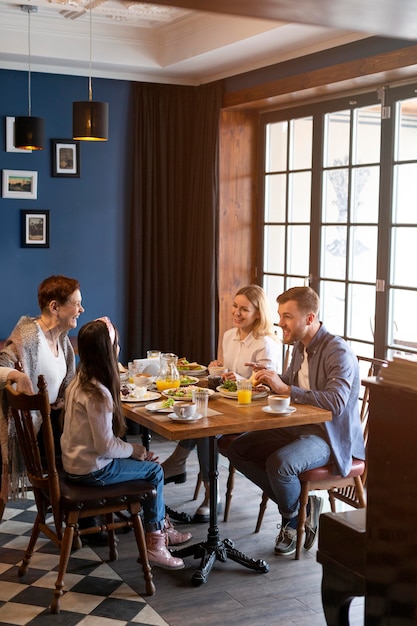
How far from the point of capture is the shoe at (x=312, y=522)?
13.0 feet

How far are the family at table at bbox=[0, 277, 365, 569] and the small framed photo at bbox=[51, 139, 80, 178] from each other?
7.14 ft

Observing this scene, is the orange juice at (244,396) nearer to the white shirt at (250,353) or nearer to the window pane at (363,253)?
the white shirt at (250,353)

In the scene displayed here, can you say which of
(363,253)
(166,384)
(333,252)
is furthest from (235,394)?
(333,252)

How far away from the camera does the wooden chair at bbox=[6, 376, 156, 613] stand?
3.29m

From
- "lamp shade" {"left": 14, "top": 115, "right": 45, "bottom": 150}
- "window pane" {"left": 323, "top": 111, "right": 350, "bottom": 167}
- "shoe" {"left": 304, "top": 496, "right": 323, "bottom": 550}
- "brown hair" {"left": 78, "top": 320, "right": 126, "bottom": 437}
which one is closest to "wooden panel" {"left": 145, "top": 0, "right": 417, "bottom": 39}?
"brown hair" {"left": 78, "top": 320, "right": 126, "bottom": 437}

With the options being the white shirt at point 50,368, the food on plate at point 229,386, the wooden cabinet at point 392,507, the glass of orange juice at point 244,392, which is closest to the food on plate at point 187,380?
the food on plate at point 229,386

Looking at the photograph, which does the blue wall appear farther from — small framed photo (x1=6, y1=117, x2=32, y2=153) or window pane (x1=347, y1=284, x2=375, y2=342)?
window pane (x1=347, y1=284, x2=375, y2=342)

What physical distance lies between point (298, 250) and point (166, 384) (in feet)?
6.49

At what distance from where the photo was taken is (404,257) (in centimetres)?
469

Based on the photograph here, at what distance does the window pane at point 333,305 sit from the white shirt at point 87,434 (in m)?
2.19

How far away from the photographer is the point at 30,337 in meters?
3.95

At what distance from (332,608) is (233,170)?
14.0ft

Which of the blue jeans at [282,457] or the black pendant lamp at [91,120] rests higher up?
the black pendant lamp at [91,120]

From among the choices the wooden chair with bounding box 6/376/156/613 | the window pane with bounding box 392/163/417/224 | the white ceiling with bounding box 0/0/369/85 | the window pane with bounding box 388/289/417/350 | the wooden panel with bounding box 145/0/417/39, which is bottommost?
the wooden chair with bounding box 6/376/156/613
